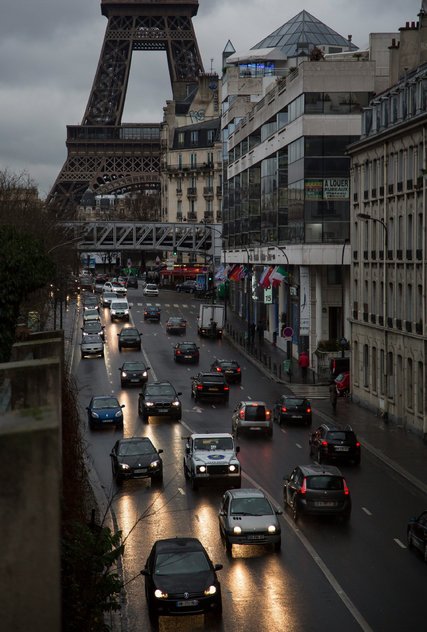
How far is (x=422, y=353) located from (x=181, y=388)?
698 inches

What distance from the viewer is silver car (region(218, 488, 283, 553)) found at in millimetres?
25625

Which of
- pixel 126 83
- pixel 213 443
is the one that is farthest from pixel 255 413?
pixel 126 83

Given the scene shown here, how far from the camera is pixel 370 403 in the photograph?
176 feet

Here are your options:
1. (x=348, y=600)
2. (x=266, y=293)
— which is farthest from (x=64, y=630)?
(x=266, y=293)

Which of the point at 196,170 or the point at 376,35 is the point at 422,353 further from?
the point at 196,170

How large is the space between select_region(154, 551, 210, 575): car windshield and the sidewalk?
1464cm

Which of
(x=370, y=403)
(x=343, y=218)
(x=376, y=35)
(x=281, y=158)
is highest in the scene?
(x=376, y=35)

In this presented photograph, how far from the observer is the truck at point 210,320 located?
87.1 meters

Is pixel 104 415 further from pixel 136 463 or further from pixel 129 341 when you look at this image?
pixel 129 341

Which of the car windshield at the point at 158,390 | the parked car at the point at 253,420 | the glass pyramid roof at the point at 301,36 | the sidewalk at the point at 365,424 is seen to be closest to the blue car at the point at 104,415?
the car windshield at the point at 158,390

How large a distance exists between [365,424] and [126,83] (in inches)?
5738

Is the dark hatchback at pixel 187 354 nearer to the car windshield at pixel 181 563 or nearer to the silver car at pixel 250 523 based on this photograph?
the silver car at pixel 250 523

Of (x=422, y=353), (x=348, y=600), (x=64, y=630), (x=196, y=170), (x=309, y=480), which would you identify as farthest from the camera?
(x=196, y=170)

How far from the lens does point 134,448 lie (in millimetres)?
34719
